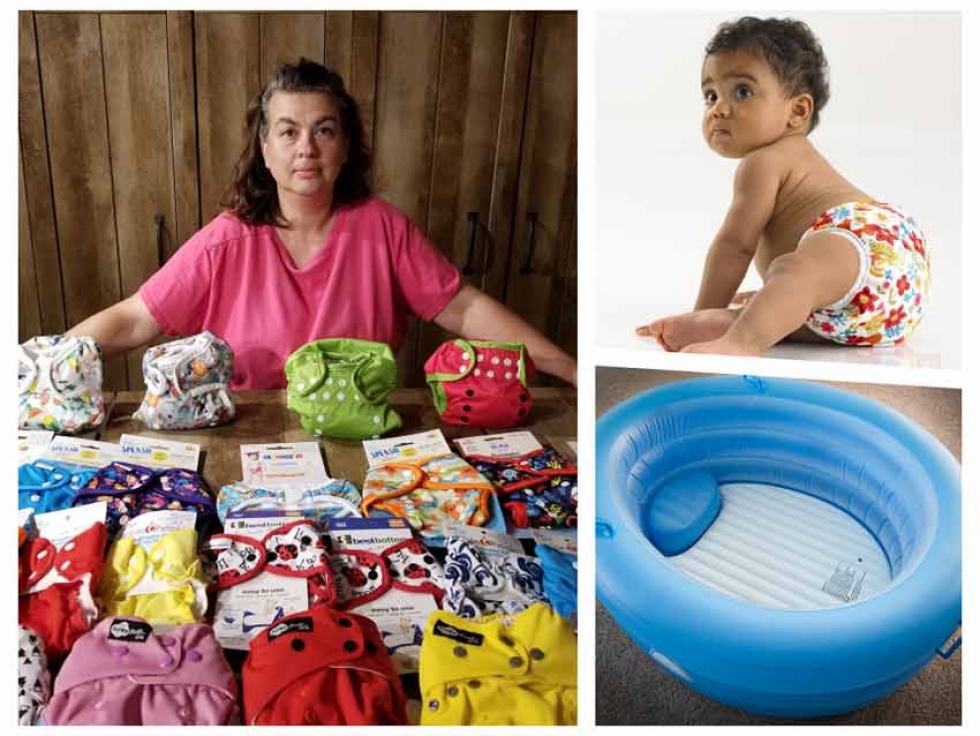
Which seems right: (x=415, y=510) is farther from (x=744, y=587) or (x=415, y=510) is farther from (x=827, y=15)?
(x=827, y=15)

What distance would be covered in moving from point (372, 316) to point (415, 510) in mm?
937

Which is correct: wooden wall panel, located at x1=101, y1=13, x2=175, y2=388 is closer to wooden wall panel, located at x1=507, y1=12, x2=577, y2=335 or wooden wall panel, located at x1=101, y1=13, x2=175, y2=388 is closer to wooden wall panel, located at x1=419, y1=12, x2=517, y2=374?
wooden wall panel, located at x1=419, y1=12, x2=517, y2=374

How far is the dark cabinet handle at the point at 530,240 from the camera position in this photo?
3.06 meters

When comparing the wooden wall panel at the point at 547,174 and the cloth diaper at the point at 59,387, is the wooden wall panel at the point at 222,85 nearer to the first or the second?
the wooden wall panel at the point at 547,174

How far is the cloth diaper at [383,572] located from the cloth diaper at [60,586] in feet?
0.96

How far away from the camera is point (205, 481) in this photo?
1466 mm

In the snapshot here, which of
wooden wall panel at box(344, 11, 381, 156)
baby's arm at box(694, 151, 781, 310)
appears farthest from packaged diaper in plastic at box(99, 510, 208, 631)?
wooden wall panel at box(344, 11, 381, 156)

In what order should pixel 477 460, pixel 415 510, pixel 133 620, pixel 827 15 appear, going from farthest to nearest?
pixel 477 460, pixel 415 510, pixel 133 620, pixel 827 15

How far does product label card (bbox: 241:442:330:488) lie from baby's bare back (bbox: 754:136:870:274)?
2.92 ft

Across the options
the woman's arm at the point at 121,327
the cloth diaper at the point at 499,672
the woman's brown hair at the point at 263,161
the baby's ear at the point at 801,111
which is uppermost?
the woman's brown hair at the point at 263,161

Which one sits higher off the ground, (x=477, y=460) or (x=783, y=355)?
(x=783, y=355)

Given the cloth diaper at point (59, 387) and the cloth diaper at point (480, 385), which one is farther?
the cloth diaper at point (480, 385)

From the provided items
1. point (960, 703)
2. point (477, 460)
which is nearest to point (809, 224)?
point (960, 703)

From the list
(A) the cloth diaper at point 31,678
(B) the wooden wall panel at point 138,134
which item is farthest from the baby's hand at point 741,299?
(B) the wooden wall panel at point 138,134
